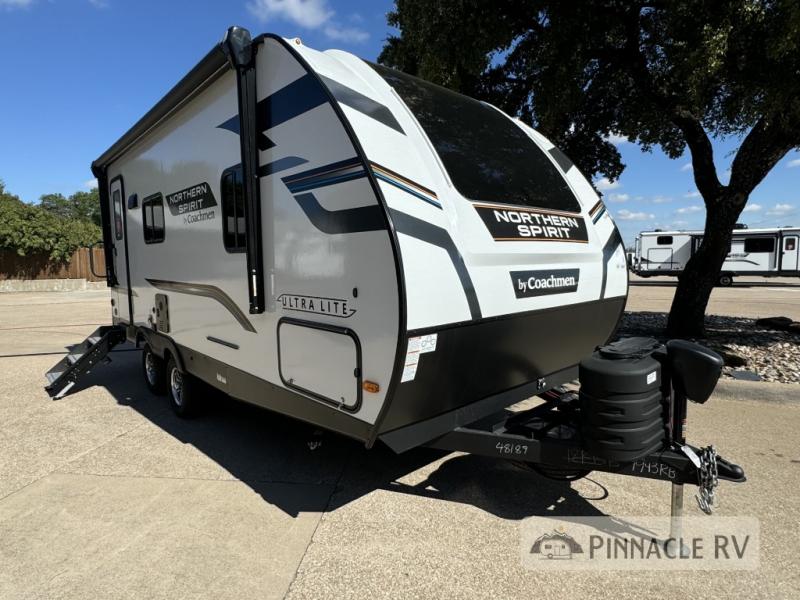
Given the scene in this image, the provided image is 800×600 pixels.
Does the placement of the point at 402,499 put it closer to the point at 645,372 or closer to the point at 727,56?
the point at 645,372

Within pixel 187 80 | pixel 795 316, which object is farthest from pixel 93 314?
pixel 795 316

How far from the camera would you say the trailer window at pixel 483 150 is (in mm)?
3027

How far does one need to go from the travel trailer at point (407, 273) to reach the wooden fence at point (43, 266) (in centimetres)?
2095

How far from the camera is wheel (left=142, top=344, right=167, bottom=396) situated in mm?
5836

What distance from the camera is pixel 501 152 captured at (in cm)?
352

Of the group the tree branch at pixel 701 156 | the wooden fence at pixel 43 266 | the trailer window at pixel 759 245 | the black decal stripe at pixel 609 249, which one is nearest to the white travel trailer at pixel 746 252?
the trailer window at pixel 759 245

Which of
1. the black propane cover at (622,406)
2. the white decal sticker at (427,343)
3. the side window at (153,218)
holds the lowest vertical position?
the black propane cover at (622,406)

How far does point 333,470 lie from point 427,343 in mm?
1742

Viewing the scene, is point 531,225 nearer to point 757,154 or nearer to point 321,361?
point 321,361

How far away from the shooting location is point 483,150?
3.33 meters

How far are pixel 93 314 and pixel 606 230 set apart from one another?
47.8 ft

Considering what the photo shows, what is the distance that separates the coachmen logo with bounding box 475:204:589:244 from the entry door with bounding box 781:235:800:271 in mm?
25873

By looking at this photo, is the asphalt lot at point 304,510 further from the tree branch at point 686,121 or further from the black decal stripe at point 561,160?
the tree branch at point 686,121

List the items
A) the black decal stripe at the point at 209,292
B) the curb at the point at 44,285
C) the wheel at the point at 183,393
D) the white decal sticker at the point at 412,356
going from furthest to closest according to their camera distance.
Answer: the curb at the point at 44,285 < the wheel at the point at 183,393 < the black decal stripe at the point at 209,292 < the white decal sticker at the point at 412,356
